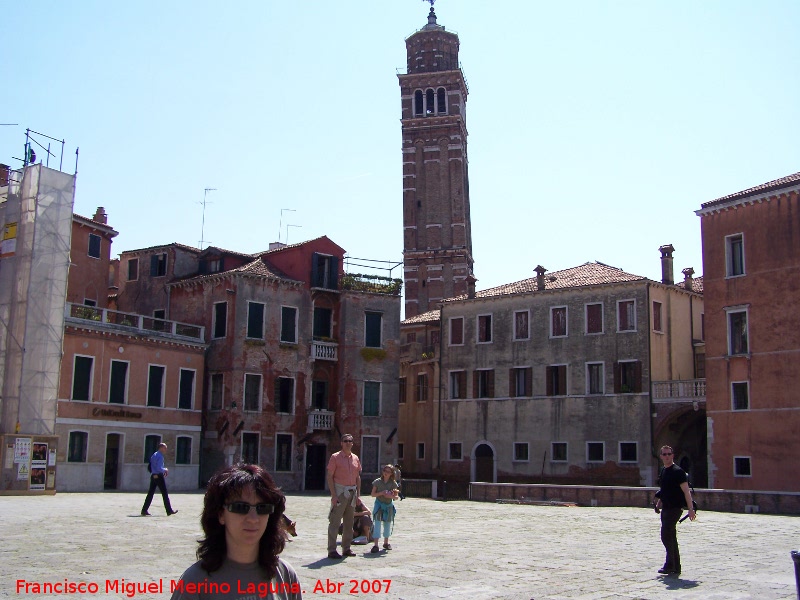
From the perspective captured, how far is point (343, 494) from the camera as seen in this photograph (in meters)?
12.6

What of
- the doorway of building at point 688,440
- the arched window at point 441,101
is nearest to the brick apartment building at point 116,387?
the doorway of building at point 688,440

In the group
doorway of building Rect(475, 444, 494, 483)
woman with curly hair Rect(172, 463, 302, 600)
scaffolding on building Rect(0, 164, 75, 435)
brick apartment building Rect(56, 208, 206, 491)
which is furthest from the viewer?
doorway of building Rect(475, 444, 494, 483)

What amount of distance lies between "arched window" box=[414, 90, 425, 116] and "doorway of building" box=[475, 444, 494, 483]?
36.8m

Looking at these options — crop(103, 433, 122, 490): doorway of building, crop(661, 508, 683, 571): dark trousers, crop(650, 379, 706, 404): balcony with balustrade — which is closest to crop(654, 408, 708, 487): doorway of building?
crop(650, 379, 706, 404): balcony with balustrade

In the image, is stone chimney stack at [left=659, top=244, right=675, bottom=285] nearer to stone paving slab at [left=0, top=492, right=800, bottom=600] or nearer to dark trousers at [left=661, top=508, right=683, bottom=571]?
stone paving slab at [left=0, top=492, right=800, bottom=600]

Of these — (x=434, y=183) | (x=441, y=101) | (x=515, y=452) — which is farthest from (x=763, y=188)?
(x=441, y=101)

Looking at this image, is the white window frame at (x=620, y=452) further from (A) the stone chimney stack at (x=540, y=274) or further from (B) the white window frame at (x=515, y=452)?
(A) the stone chimney stack at (x=540, y=274)

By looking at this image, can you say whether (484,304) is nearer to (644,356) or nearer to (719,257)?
(644,356)

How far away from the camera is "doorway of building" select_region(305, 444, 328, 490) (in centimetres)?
3991

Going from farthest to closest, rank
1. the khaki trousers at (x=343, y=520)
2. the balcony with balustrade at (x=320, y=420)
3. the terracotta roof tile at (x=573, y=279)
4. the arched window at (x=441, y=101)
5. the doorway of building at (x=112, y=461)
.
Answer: the arched window at (x=441, y=101), the terracotta roof tile at (x=573, y=279), the balcony with balustrade at (x=320, y=420), the doorway of building at (x=112, y=461), the khaki trousers at (x=343, y=520)

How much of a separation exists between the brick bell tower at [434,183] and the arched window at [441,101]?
0.08m

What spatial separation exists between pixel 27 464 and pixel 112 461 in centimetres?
662

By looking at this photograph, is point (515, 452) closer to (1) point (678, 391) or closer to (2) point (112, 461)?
(1) point (678, 391)

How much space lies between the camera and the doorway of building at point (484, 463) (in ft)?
142
